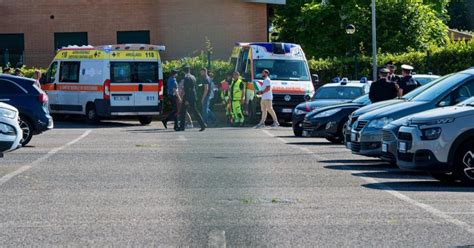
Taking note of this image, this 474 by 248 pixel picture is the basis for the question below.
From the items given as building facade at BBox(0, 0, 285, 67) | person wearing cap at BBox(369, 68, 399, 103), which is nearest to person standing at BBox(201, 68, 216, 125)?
building facade at BBox(0, 0, 285, 67)

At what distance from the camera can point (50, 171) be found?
57.8ft

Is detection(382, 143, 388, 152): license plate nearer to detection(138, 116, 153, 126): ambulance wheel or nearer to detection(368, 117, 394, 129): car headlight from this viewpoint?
detection(368, 117, 394, 129): car headlight

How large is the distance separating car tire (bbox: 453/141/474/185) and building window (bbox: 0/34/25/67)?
31.8 metres

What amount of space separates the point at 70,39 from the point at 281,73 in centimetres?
1276

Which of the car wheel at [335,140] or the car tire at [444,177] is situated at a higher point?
the car tire at [444,177]

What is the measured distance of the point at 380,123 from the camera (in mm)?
18156

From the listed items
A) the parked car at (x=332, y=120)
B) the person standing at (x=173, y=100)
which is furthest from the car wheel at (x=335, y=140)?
the person standing at (x=173, y=100)

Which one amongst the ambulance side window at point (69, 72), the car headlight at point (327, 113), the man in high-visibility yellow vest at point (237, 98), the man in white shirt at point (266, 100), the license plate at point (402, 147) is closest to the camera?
the license plate at point (402, 147)

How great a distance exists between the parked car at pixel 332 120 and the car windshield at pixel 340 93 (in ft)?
14.2

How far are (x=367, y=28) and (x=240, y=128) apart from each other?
23.3m

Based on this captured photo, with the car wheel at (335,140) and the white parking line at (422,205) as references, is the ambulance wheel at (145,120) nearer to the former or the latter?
the car wheel at (335,140)

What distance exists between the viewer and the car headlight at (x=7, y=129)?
61.4 ft

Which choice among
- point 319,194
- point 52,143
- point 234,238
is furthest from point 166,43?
point 234,238

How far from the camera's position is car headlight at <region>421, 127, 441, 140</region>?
50.0ft
